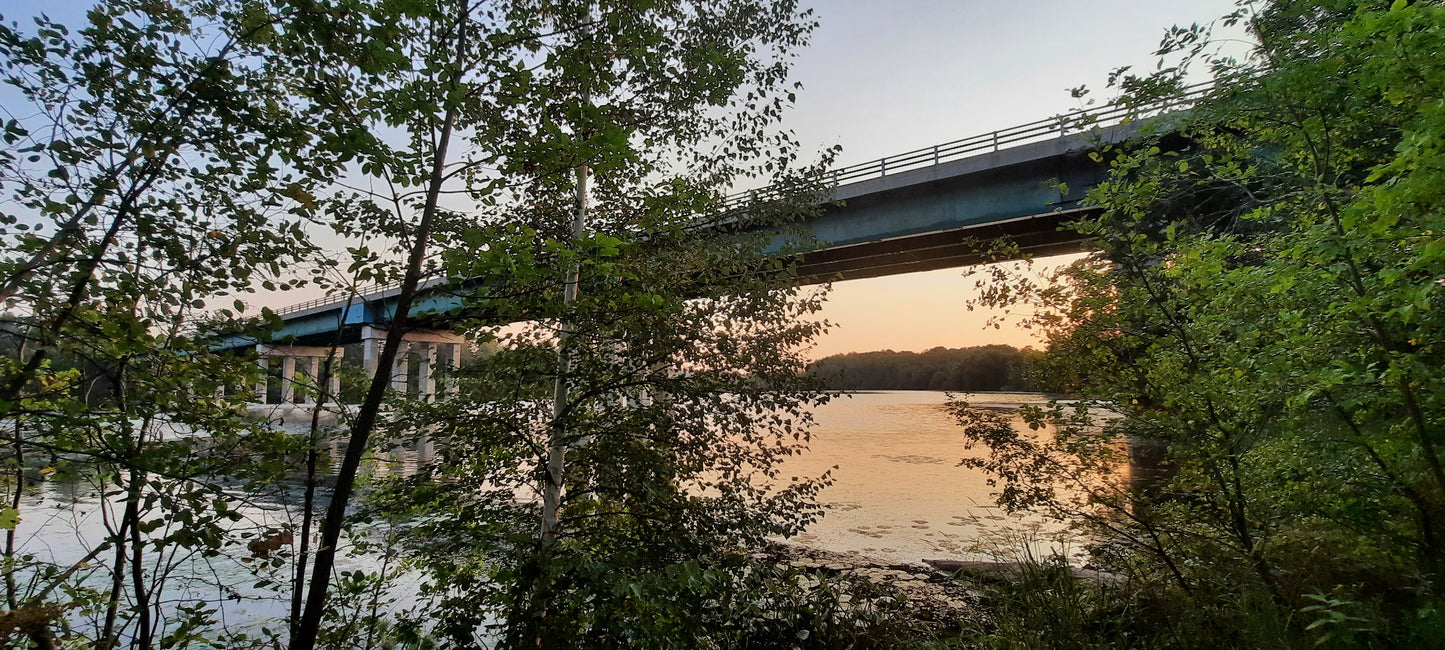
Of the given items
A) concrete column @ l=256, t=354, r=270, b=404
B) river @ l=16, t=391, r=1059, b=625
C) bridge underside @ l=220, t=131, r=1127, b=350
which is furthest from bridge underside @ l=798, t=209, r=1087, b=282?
concrete column @ l=256, t=354, r=270, b=404

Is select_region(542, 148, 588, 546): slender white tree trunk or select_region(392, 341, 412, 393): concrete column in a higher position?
select_region(392, 341, 412, 393): concrete column

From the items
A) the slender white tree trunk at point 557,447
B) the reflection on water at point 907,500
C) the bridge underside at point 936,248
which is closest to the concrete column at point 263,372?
the slender white tree trunk at point 557,447

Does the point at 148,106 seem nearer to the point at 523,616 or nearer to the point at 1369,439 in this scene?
the point at 523,616

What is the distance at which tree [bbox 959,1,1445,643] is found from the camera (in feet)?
9.20

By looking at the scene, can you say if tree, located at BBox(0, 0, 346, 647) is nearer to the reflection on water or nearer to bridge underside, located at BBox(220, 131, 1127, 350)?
the reflection on water

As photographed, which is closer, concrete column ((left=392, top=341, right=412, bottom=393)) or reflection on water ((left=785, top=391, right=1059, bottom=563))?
concrete column ((left=392, top=341, right=412, bottom=393))

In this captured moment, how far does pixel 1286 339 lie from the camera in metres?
3.30

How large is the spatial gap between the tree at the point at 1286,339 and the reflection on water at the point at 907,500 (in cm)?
92

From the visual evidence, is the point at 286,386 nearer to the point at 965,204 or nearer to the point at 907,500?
the point at 907,500

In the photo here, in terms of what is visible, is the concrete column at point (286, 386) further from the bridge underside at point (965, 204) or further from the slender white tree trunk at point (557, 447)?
the bridge underside at point (965, 204)

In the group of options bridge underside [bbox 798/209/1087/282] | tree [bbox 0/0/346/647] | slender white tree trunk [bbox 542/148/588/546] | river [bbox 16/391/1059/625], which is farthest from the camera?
bridge underside [bbox 798/209/1087/282]

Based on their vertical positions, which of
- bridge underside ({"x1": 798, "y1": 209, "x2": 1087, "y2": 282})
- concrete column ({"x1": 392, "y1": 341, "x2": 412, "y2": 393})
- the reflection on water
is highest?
bridge underside ({"x1": 798, "y1": 209, "x2": 1087, "y2": 282})

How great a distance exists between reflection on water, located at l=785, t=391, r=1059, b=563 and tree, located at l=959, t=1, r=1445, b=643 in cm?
92

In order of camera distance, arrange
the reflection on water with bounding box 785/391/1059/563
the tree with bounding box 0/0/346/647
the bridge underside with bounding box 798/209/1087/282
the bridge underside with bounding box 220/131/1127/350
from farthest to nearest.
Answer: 1. the bridge underside with bounding box 798/209/1087/282
2. the bridge underside with bounding box 220/131/1127/350
3. the reflection on water with bounding box 785/391/1059/563
4. the tree with bounding box 0/0/346/647
